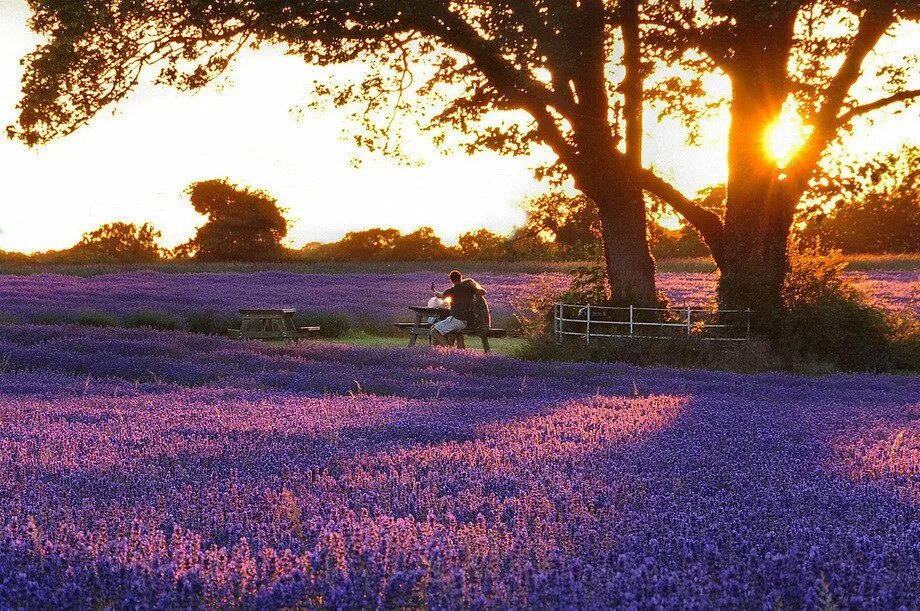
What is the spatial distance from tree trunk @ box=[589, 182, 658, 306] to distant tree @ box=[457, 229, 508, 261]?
4688 centimetres

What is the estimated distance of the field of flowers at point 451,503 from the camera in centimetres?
301

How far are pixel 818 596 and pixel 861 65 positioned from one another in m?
16.7

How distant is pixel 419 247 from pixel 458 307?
5610cm

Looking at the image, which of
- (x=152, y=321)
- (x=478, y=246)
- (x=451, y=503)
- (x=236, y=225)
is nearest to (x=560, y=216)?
(x=152, y=321)

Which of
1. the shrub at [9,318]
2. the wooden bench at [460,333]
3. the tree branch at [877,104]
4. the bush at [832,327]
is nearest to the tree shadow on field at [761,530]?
the wooden bench at [460,333]

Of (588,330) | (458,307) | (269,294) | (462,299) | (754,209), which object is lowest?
(588,330)

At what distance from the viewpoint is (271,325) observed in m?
20.6

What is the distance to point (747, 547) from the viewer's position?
11.4 ft

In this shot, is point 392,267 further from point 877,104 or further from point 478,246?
point 877,104

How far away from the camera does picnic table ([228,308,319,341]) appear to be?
61.5 feet

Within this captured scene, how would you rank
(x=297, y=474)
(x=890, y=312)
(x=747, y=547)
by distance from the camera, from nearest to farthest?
(x=747, y=547) < (x=297, y=474) < (x=890, y=312)

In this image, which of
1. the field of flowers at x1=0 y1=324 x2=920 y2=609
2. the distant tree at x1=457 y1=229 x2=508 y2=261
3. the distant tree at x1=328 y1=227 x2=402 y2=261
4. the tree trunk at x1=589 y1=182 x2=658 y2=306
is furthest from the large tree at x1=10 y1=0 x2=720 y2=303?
the distant tree at x1=328 y1=227 x2=402 y2=261

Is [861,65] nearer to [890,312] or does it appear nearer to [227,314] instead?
[890,312]

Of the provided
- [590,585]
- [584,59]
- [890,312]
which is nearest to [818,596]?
[590,585]
